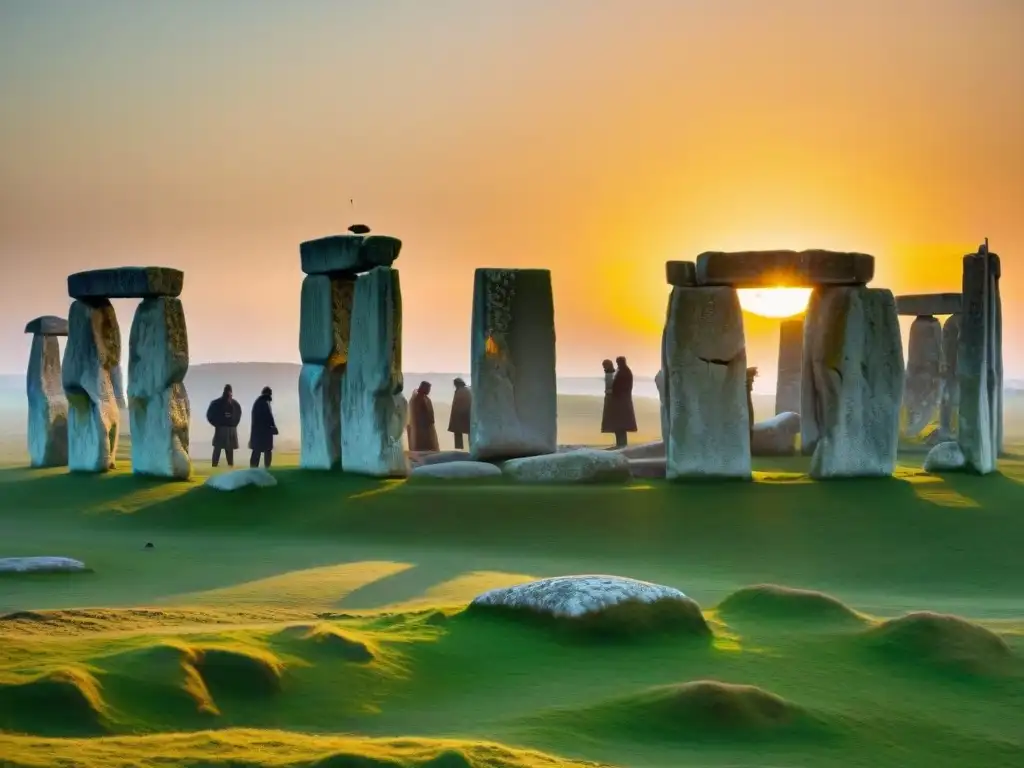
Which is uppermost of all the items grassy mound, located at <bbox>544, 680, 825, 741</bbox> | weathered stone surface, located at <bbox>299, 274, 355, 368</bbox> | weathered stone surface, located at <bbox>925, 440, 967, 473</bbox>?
weathered stone surface, located at <bbox>299, 274, 355, 368</bbox>

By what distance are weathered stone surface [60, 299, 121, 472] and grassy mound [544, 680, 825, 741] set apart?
16.4 m

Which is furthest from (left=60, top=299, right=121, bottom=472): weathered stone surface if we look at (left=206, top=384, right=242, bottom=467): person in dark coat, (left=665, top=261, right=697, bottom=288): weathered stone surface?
(left=665, top=261, right=697, bottom=288): weathered stone surface

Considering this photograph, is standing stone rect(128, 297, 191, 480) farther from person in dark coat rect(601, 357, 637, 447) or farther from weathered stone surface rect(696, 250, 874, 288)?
person in dark coat rect(601, 357, 637, 447)

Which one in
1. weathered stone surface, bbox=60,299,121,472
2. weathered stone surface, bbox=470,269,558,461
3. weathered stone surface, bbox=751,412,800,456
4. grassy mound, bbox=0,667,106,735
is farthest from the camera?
weathered stone surface, bbox=751,412,800,456

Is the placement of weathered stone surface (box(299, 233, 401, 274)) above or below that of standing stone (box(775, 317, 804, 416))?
above

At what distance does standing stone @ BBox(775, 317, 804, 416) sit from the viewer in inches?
1265

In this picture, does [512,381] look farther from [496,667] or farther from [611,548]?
[496,667]

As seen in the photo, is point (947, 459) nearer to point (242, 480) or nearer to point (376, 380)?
point (376, 380)

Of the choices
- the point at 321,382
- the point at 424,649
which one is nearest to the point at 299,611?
the point at 424,649

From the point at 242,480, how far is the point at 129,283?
411 centimetres

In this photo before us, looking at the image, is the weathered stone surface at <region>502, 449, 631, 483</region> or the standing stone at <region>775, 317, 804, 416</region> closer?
the weathered stone surface at <region>502, 449, 631, 483</region>

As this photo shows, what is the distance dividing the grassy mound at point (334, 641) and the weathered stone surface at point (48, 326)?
18.1 meters

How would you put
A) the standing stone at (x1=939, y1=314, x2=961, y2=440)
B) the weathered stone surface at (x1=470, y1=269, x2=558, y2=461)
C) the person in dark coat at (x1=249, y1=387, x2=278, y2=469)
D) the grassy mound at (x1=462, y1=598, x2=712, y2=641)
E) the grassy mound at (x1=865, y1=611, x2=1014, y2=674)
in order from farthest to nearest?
the standing stone at (x1=939, y1=314, x2=961, y2=440), the person in dark coat at (x1=249, y1=387, x2=278, y2=469), the weathered stone surface at (x1=470, y1=269, x2=558, y2=461), the grassy mound at (x1=462, y1=598, x2=712, y2=641), the grassy mound at (x1=865, y1=611, x2=1014, y2=674)

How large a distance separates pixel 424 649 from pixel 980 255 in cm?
1426
